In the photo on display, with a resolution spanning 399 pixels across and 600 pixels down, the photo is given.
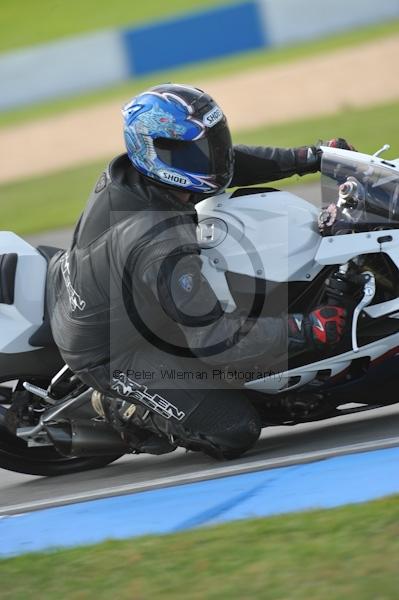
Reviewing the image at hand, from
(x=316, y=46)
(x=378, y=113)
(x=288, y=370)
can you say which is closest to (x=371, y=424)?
(x=288, y=370)

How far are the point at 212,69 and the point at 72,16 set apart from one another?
32.0 ft

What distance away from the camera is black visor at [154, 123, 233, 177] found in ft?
15.1

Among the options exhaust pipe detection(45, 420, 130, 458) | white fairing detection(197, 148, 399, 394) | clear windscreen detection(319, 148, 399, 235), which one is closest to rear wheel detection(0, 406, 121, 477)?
exhaust pipe detection(45, 420, 130, 458)

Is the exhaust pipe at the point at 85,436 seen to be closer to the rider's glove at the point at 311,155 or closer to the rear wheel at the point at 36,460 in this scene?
the rear wheel at the point at 36,460

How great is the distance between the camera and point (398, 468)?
13.8ft

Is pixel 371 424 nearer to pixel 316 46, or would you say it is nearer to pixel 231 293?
pixel 231 293

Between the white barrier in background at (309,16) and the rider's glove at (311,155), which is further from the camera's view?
the white barrier in background at (309,16)

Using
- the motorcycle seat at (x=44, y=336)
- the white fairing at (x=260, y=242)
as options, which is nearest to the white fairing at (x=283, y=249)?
the white fairing at (x=260, y=242)

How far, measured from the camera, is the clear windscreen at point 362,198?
468 centimetres

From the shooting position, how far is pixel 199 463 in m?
5.25

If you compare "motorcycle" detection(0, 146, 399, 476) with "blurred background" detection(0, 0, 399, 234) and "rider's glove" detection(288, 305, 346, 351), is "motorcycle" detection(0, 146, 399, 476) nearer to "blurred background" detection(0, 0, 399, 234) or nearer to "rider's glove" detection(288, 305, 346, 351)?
"rider's glove" detection(288, 305, 346, 351)

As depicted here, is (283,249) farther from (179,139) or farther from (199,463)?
(199,463)

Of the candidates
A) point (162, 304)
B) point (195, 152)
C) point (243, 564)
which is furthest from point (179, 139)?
point (243, 564)

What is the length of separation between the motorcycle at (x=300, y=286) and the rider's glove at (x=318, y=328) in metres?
0.10
